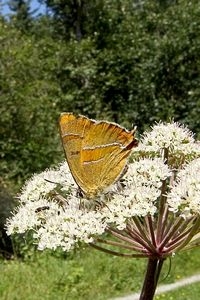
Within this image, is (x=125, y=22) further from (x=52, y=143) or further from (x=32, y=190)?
(x=32, y=190)

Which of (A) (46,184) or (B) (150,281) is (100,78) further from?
(B) (150,281)

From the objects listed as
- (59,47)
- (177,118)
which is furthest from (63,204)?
(59,47)

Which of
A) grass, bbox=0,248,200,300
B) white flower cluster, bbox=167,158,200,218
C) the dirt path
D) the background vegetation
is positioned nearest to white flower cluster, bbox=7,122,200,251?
white flower cluster, bbox=167,158,200,218

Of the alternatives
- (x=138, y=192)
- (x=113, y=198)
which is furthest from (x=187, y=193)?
(x=113, y=198)

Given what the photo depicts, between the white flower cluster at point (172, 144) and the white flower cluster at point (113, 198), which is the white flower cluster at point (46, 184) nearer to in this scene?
the white flower cluster at point (113, 198)

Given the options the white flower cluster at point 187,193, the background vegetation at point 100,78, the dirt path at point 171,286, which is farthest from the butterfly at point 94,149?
the background vegetation at point 100,78

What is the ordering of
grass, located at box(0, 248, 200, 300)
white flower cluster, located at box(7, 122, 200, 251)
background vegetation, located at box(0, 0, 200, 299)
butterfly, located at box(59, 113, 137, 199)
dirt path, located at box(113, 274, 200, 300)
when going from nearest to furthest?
1. butterfly, located at box(59, 113, 137, 199)
2. white flower cluster, located at box(7, 122, 200, 251)
3. grass, located at box(0, 248, 200, 300)
4. dirt path, located at box(113, 274, 200, 300)
5. background vegetation, located at box(0, 0, 200, 299)

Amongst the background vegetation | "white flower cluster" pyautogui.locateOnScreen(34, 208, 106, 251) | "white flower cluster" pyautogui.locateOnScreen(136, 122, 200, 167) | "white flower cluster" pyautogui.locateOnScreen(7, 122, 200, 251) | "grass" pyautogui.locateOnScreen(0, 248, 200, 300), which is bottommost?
"white flower cluster" pyautogui.locateOnScreen(34, 208, 106, 251)

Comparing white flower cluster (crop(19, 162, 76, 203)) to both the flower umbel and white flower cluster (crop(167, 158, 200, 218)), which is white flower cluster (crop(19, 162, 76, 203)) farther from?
white flower cluster (crop(167, 158, 200, 218))
